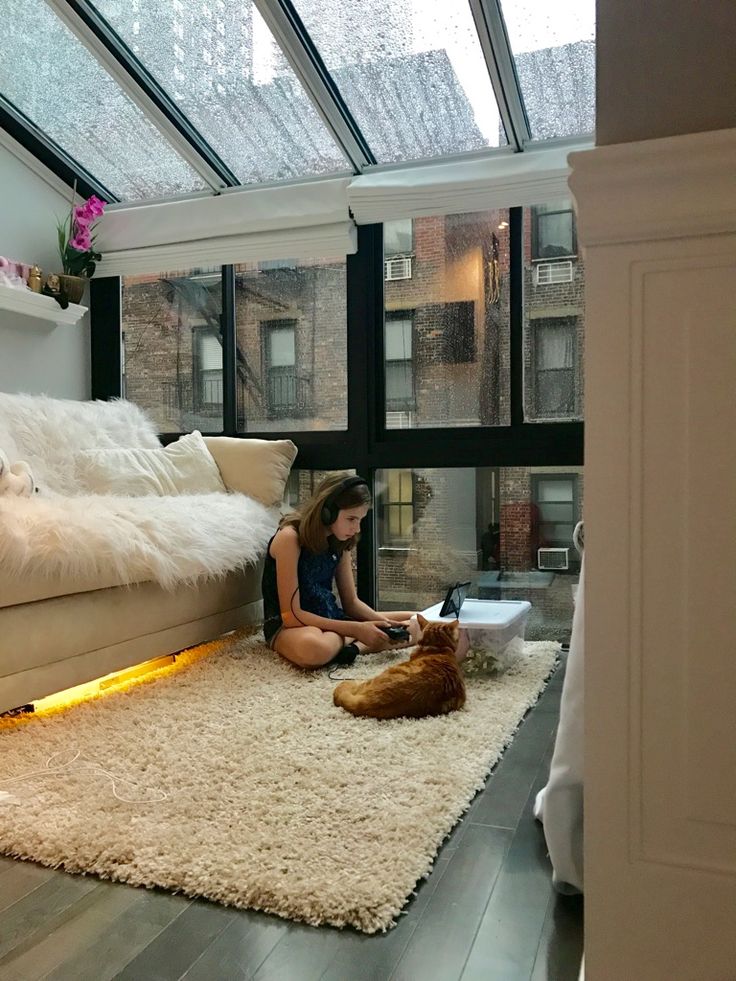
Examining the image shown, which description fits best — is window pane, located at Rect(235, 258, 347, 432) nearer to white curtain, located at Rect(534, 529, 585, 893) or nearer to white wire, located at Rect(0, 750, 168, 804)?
white wire, located at Rect(0, 750, 168, 804)

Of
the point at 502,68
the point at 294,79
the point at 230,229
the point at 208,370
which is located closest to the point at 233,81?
the point at 294,79

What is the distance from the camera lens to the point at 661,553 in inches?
32.8

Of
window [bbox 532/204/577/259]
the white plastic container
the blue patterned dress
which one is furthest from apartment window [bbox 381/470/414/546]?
window [bbox 532/204/577/259]

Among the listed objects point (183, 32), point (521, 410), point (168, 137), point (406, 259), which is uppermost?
point (183, 32)

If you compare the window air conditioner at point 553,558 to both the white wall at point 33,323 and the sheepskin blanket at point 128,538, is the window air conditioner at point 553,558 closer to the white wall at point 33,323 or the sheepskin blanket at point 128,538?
the sheepskin blanket at point 128,538

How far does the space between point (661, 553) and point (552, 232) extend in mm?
2693

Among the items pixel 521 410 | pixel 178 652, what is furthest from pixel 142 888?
pixel 521 410

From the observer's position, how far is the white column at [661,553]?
81 centimetres

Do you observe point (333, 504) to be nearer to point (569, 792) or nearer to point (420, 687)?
point (420, 687)

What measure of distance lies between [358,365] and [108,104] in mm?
1513

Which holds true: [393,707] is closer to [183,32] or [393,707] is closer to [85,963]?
[85,963]

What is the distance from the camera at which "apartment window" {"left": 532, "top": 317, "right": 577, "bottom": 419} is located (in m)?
3.22

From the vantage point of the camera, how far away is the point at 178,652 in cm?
287

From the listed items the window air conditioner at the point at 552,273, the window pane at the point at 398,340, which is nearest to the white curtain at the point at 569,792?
the window air conditioner at the point at 552,273
